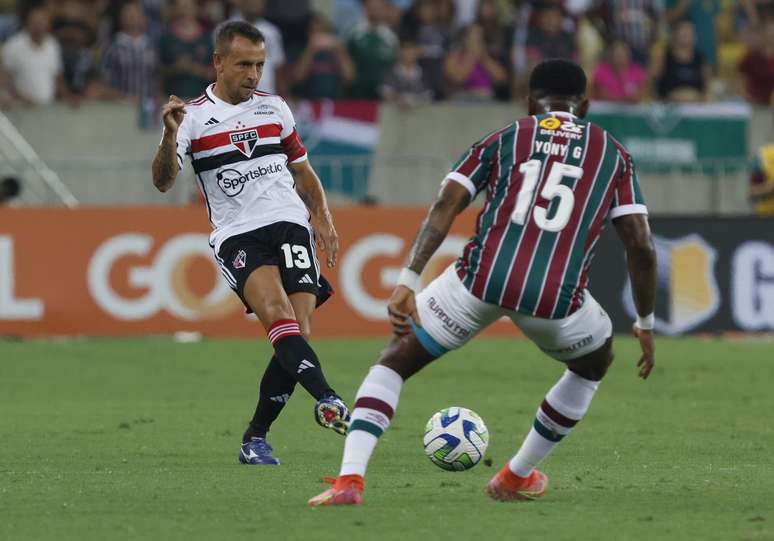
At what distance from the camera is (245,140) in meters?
9.27

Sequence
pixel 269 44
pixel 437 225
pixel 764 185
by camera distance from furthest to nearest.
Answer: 1. pixel 269 44
2. pixel 764 185
3. pixel 437 225

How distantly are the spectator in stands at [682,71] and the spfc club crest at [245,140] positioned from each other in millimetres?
13169

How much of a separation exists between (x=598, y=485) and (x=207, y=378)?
6824 millimetres

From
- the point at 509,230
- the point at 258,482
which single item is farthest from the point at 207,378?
the point at 509,230

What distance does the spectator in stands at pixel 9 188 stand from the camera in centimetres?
1833

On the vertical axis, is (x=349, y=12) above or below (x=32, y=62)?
above

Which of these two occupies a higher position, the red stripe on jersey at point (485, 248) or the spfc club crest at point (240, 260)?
the red stripe on jersey at point (485, 248)

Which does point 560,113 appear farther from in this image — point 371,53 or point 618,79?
point 618,79

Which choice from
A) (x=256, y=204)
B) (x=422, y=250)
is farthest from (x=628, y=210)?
(x=256, y=204)

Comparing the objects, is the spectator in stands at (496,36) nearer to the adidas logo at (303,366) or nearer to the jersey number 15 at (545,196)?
the adidas logo at (303,366)

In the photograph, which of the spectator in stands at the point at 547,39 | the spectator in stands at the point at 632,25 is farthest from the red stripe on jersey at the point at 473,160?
the spectator in stands at the point at 632,25

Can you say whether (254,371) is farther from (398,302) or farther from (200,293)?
(398,302)

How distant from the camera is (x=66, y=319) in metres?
18.0

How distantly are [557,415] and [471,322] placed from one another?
0.71 meters
